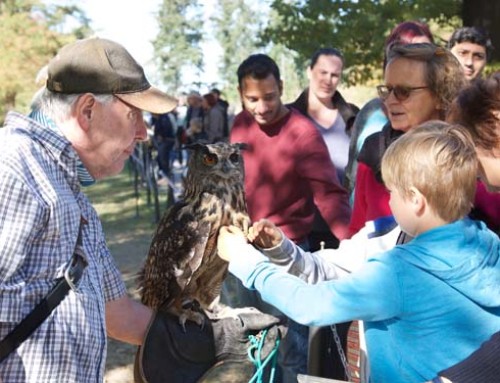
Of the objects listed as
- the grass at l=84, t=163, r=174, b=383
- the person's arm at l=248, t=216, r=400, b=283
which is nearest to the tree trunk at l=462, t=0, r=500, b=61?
the grass at l=84, t=163, r=174, b=383

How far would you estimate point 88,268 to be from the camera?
169 centimetres

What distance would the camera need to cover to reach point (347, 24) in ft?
33.9

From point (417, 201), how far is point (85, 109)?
0.90 metres

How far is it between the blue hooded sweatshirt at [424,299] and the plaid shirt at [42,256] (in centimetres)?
52

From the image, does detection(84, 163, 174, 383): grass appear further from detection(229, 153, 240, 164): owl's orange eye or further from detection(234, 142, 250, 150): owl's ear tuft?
detection(229, 153, 240, 164): owl's orange eye

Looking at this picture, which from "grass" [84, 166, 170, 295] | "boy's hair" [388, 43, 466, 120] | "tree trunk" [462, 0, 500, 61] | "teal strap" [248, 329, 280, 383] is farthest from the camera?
"grass" [84, 166, 170, 295]

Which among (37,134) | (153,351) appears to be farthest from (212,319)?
(37,134)

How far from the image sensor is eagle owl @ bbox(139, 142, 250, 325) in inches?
103

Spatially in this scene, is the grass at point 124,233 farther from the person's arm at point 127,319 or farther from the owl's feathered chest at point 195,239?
the person's arm at point 127,319

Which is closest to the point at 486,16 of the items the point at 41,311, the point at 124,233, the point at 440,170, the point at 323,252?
the point at 124,233

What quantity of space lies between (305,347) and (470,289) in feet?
5.54

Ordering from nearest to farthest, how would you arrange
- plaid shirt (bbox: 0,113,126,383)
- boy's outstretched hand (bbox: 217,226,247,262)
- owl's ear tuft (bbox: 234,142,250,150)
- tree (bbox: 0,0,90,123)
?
plaid shirt (bbox: 0,113,126,383), boy's outstretched hand (bbox: 217,226,247,262), owl's ear tuft (bbox: 234,142,250,150), tree (bbox: 0,0,90,123)

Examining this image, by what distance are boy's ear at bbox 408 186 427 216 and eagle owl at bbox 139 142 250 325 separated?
1.13 meters

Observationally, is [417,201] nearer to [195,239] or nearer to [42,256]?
[42,256]
